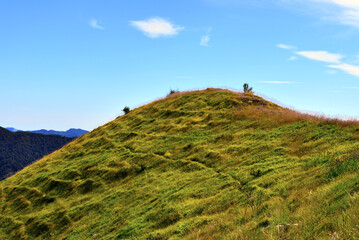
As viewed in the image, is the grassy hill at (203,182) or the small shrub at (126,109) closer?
the grassy hill at (203,182)

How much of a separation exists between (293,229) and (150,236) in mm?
6088

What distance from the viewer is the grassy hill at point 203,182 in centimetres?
745

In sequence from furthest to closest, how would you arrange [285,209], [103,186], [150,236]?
[103,186], [150,236], [285,209]

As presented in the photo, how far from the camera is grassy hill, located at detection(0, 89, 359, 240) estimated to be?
24.4ft

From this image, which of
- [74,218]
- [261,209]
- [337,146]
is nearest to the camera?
[261,209]

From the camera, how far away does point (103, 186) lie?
1866 centimetres

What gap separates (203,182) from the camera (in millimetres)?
13680

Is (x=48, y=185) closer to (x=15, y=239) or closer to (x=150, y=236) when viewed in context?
(x=15, y=239)

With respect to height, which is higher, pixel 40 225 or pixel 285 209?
pixel 285 209

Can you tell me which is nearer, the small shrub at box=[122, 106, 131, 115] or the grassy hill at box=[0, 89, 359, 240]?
the grassy hill at box=[0, 89, 359, 240]

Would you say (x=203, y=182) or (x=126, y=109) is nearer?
(x=203, y=182)

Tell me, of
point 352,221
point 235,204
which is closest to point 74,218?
point 235,204

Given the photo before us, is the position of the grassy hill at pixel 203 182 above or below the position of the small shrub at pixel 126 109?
below

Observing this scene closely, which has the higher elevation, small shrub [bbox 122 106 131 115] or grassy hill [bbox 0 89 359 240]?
small shrub [bbox 122 106 131 115]
